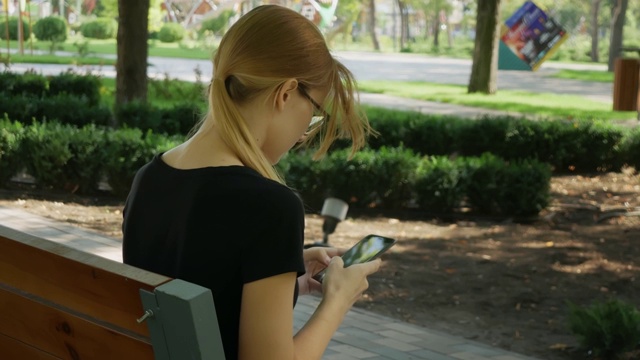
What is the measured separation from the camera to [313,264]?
2.48 meters

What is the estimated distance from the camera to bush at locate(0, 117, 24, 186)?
10258 millimetres

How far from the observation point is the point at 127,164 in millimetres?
10086

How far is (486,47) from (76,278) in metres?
21.3

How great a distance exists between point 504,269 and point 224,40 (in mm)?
5995

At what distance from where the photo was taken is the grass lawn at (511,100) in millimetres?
19484

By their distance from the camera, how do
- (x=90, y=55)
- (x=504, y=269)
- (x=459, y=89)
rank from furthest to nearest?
(x=90, y=55) < (x=459, y=89) < (x=504, y=269)

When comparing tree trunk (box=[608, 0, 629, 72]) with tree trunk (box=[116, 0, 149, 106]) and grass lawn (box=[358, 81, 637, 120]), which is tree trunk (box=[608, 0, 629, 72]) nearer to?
grass lawn (box=[358, 81, 637, 120])

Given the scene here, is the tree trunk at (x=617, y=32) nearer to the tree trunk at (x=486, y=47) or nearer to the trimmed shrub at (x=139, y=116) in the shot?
the tree trunk at (x=486, y=47)

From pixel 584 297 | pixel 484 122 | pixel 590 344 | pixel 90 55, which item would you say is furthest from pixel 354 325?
pixel 90 55

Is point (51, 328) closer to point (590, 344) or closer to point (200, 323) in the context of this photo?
point (200, 323)

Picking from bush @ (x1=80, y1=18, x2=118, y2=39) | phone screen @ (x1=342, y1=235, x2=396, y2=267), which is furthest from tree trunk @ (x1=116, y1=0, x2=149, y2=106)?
bush @ (x1=80, y1=18, x2=118, y2=39)

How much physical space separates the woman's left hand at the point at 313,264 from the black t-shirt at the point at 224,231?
0.40 meters

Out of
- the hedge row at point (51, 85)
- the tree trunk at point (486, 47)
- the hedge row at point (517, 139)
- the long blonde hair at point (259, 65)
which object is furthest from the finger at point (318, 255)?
the tree trunk at point (486, 47)

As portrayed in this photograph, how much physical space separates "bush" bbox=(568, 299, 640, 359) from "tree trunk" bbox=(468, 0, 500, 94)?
17.3m
